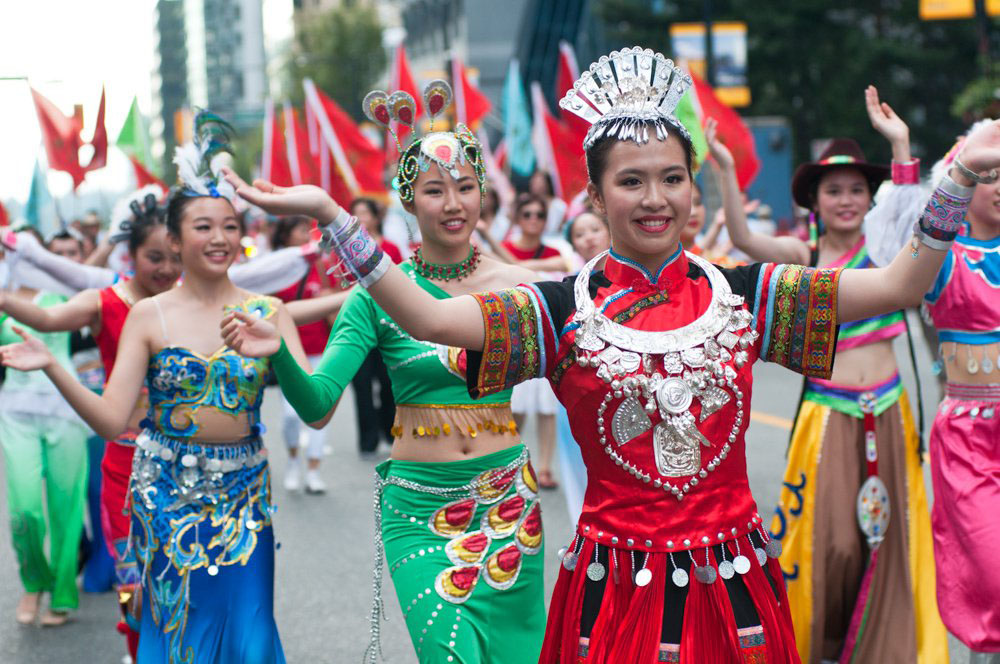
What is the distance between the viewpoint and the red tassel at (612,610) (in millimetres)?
3047

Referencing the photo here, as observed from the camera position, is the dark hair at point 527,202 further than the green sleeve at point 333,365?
Yes

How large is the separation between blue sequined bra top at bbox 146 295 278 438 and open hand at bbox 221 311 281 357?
128 centimetres

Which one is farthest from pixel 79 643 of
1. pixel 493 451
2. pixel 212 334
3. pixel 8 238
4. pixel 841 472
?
pixel 841 472

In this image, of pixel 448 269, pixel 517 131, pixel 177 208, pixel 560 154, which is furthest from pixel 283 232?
pixel 517 131

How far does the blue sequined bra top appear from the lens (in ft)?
15.2

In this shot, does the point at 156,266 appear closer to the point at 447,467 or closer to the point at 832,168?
the point at 447,467

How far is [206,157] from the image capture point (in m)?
4.82

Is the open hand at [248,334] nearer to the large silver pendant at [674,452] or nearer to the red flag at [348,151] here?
the large silver pendant at [674,452]

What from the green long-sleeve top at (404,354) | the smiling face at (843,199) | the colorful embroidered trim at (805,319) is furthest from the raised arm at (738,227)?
the colorful embroidered trim at (805,319)

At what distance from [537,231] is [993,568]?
20.3 feet

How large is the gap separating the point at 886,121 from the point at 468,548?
5.92 feet

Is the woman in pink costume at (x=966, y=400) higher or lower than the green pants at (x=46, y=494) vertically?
higher

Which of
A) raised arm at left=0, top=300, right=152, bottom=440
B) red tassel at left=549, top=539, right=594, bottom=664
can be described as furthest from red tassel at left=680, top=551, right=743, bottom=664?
raised arm at left=0, top=300, right=152, bottom=440

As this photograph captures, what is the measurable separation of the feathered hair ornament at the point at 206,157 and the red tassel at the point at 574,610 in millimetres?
2248
